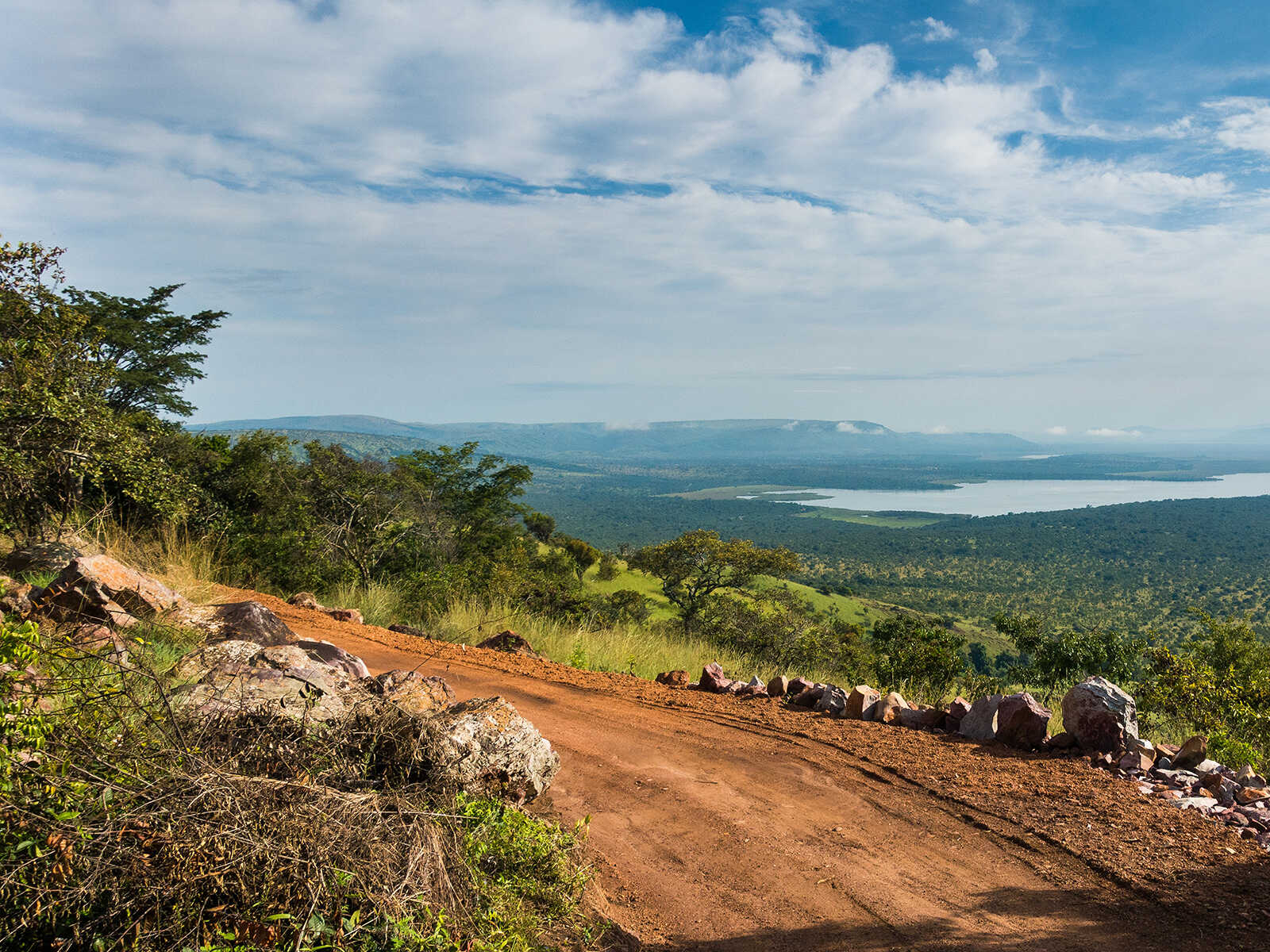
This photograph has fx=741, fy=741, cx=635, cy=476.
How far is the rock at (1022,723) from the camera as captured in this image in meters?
6.56

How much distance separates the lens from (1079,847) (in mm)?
4867

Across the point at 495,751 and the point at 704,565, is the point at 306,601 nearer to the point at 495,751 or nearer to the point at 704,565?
the point at 495,751

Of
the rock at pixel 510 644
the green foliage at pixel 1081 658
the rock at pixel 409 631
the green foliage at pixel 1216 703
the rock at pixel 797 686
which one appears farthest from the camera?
the green foliage at pixel 1081 658

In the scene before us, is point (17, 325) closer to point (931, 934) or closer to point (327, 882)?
point (327, 882)

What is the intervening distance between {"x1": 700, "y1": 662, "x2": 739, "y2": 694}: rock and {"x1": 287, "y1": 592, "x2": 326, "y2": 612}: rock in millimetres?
6094

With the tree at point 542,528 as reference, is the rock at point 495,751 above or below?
above

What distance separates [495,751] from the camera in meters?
5.00

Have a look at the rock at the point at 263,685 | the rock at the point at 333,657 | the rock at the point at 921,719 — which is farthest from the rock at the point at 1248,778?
the rock at the point at 333,657

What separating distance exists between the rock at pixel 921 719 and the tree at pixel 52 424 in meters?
9.40

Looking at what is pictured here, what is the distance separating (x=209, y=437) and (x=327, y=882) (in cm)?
1750

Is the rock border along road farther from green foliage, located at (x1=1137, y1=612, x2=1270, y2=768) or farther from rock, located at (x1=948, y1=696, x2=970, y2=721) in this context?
green foliage, located at (x1=1137, y1=612, x2=1270, y2=768)

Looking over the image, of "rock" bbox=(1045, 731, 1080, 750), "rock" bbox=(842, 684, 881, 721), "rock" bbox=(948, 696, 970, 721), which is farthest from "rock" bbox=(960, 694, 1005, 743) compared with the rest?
"rock" bbox=(842, 684, 881, 721)

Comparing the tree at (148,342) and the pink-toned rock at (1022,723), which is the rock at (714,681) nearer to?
the pink-toned rock at (1022,723)

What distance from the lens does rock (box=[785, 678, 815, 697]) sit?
798 centimetres
